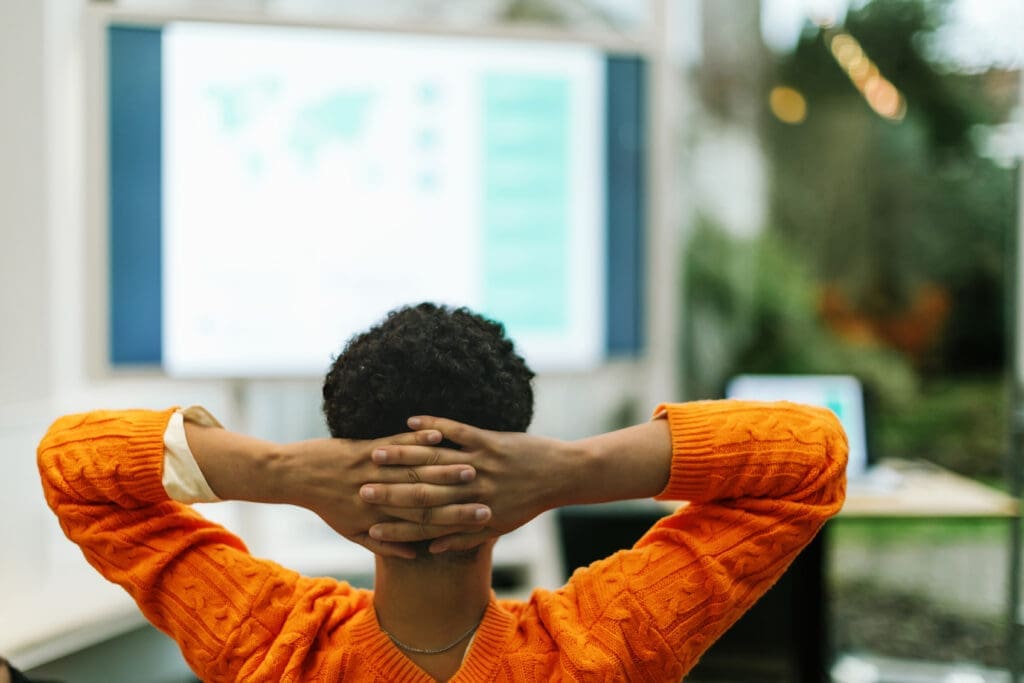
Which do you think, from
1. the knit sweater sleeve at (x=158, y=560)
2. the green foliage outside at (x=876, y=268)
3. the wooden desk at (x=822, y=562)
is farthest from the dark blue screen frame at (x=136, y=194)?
the green foliage outside at (x=876, y=268)

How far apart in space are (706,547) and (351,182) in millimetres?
2016

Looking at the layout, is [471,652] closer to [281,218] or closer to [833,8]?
[281,218]

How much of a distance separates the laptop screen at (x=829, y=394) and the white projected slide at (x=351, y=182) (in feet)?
2.16

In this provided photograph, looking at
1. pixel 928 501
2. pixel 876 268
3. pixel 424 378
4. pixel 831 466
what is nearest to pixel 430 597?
pixel 424 378

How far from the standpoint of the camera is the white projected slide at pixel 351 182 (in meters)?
2.59

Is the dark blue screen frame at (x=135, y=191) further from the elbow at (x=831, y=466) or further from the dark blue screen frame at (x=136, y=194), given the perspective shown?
the elbow at (x=831, y=466)

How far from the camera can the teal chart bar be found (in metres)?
2.74

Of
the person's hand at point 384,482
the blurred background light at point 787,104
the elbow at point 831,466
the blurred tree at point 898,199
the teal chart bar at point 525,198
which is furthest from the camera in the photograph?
the blurred background light at point 787,104

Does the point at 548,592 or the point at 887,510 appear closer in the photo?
the point at 548,592

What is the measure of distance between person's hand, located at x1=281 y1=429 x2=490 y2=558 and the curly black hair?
0.09 feet

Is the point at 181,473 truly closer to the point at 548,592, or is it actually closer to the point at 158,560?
the point at 158,560

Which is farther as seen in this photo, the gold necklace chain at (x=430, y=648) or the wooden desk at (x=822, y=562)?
the wooden desk at (x=822, y=562)

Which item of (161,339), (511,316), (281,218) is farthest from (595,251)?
(161,339)

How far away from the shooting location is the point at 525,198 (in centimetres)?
277
